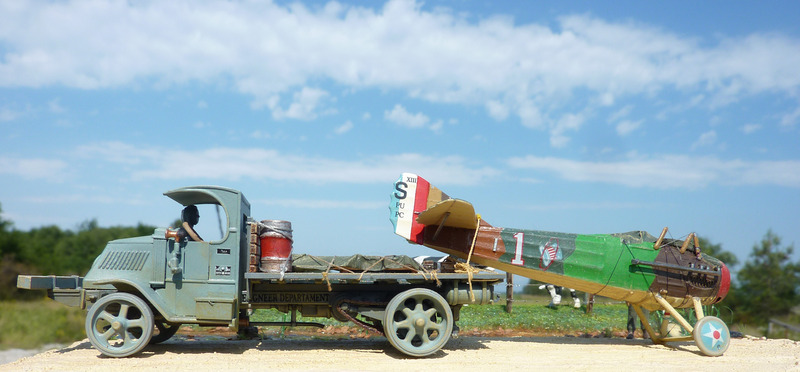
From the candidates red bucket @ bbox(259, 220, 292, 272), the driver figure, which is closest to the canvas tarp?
red bucket @ bbox(259, 220, 292, 272)

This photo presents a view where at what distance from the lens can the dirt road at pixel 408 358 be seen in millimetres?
7996

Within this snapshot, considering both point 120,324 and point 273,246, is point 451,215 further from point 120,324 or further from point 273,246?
point 120,324

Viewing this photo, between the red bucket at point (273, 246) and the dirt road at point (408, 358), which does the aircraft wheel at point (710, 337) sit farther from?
the red bucket at point (273, 246)

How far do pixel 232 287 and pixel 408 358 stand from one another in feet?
9.40

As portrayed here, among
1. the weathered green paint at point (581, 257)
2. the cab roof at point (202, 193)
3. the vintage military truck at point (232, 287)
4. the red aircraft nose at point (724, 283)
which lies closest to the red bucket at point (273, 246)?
the vintage military truck at point (232, 287)

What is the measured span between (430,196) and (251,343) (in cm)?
409

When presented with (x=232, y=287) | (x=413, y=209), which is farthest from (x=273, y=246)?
(x=413, y=209)

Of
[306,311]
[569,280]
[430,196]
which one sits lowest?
[306,311]

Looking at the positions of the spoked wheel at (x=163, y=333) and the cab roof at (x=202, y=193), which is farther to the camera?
the spoked wheel at (x=163, y=333)

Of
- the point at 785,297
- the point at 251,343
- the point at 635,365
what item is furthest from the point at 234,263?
the point at 785,297

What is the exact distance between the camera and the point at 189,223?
8.93 meters

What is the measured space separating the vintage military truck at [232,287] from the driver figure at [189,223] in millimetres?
135

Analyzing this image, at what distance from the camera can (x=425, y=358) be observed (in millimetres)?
8766

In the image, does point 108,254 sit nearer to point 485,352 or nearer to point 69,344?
point 69,344
